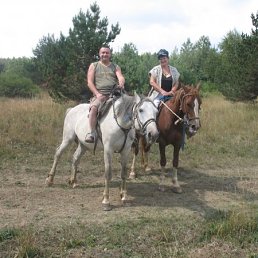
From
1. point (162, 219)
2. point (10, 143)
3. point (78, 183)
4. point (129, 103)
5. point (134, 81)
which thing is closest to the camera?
point (162, 219)

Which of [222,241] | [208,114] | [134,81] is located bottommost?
[222,241]

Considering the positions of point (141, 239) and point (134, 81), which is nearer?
point (141, 239)

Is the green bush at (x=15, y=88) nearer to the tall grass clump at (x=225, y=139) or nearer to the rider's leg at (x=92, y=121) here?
the tall grass clump at (x=225, y=139)

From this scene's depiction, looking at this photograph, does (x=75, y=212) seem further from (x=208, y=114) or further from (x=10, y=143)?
(x=208, y=114)

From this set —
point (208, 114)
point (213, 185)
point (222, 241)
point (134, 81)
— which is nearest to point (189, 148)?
point (213, 185)

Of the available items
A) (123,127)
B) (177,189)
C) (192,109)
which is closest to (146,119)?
(123,127)

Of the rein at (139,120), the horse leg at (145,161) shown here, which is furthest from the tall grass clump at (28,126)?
the rein at (139,120)

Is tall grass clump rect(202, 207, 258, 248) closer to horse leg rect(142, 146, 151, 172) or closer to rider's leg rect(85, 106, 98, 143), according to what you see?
rider's leg rect(85, 106, 98, 143)

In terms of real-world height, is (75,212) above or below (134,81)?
below

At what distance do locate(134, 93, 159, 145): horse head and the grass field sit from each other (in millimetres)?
1210

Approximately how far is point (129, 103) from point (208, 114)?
9.26 metres

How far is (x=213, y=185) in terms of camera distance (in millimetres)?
7867

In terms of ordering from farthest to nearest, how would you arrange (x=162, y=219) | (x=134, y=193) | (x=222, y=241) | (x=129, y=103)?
(x=134, y=193) < (x=129, y=103) < (x=162, y=219) < (x=222, y=241)

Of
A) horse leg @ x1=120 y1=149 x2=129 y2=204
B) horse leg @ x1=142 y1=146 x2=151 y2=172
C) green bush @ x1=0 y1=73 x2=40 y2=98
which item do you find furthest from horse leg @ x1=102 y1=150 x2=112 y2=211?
green bush @ x1=0 y1=73 x2=40 y2=98
